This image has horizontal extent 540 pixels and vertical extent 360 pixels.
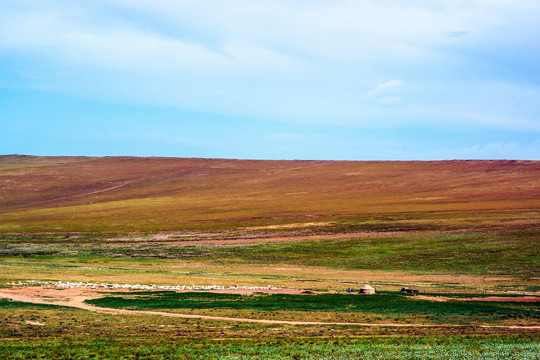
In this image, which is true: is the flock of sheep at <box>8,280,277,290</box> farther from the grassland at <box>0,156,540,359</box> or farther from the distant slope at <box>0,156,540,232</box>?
the distant slope at <box>0,156,540,232</box>

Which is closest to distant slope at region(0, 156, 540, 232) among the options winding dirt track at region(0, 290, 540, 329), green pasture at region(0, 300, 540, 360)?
winding dirt track at region(0, 290, 540, 329)

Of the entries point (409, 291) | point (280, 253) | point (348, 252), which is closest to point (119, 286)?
point (409, 291)

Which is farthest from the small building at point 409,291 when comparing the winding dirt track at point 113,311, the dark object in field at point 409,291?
the winding dirt track at point 113,311

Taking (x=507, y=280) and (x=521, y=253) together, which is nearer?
(x=507, y=280)

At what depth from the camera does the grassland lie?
26953 millimetres

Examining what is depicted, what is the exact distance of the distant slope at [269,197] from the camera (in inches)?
4281

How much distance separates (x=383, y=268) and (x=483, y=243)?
58.5 ft

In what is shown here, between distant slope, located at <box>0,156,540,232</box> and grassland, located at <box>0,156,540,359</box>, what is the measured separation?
1.93 feet

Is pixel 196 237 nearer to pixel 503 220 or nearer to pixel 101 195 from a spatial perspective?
pixel 503 220

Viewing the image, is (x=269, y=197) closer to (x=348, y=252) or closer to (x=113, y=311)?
(x=348, y=252)

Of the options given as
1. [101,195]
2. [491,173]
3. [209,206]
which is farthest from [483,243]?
[101,195]

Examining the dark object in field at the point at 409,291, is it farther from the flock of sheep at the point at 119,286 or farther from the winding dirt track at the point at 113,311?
the winding dirt track at the point at 113,311

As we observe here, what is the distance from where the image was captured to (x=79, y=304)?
126ft

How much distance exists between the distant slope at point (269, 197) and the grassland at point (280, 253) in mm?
588
